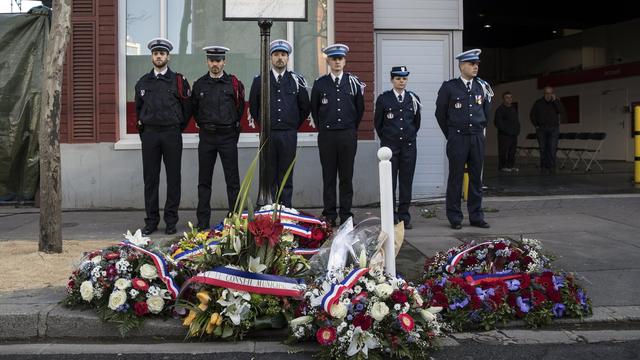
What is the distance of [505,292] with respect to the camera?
16.2ft

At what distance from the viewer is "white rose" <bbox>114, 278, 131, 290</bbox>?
4.72 metres

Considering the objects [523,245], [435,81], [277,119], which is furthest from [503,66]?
[523,245]

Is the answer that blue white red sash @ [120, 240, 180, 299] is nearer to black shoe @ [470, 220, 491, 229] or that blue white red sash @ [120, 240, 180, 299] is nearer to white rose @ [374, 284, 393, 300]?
white rose @ [374, 284, 393, 300]

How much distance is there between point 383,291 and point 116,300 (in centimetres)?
189

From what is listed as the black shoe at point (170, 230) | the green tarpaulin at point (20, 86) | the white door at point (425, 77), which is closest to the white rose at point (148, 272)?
the black shoe at point (170, 230)

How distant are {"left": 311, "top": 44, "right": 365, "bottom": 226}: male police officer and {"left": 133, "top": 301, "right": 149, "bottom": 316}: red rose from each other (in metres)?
3.66

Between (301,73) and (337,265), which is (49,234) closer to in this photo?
(337,265)

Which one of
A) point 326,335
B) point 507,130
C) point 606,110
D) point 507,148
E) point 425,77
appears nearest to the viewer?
point 326,335

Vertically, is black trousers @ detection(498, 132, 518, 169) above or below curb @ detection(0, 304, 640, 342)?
above

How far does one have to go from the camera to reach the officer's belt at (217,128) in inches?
314

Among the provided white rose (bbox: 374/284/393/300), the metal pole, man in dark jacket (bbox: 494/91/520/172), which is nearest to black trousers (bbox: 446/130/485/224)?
the metal pole

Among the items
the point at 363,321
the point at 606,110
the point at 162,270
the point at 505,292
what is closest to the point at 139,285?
the point at 162,270

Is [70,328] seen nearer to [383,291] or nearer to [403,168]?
[383,291]

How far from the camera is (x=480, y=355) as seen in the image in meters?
4.34
